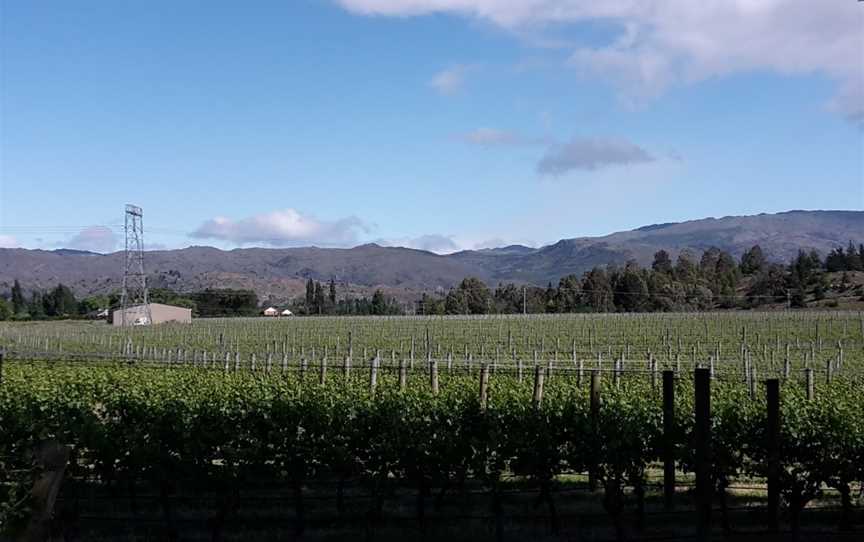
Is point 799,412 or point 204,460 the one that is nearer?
point 204,460

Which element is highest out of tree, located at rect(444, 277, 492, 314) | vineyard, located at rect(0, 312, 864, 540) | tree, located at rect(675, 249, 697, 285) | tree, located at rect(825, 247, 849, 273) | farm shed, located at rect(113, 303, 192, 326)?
tree, located at rect(825, 247, 849, 273)

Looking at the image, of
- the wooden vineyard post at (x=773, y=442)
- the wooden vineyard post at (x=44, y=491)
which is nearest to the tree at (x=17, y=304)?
the wooden vineyard post at (x=44, y=491)

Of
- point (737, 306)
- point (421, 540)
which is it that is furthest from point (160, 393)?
point (737, 306)

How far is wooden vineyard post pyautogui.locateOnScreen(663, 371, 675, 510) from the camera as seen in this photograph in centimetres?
941

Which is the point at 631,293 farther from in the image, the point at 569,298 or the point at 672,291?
the point at 569,298

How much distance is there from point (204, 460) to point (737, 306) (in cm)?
10912

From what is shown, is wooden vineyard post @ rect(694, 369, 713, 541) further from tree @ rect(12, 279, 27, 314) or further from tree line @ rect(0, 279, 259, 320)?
tree @ rect(12, 279, 27, 314)

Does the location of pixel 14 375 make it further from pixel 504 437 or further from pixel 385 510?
pixel 504 437

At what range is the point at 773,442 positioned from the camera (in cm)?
920

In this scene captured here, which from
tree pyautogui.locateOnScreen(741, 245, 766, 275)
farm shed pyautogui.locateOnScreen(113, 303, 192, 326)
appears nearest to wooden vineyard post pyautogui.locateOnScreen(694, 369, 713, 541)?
farm shed pyautogui.locateOnScreen(113, 303, 192, 326)

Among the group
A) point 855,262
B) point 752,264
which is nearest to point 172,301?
point 752,264

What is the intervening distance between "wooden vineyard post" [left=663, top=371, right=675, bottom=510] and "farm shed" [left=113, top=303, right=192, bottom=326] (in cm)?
7748

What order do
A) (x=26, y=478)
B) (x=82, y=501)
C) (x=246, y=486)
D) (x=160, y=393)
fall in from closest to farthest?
1. (x=26, y=478)
2. (x=246, y=486)
3. (x=82, y=501)
4. (x=160, y=393)

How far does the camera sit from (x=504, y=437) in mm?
9398
